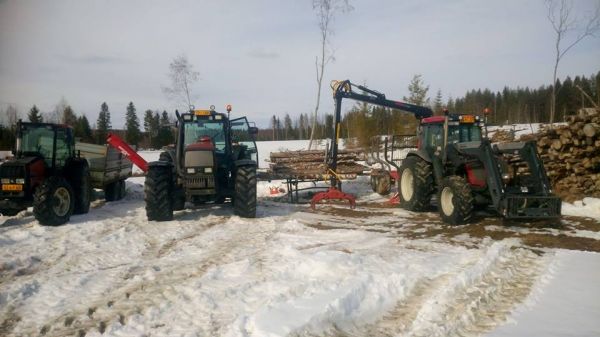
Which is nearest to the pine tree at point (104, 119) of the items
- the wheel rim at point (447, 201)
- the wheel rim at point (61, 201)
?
the wheel rim at point (61, 201)

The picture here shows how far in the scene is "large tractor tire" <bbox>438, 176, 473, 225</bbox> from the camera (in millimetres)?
7480

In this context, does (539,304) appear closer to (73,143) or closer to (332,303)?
(332,303)

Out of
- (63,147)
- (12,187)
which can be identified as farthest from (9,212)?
(63,147)

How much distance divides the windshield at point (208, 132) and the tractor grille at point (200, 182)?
4.04 feet

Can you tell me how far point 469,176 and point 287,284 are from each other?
5280 mm

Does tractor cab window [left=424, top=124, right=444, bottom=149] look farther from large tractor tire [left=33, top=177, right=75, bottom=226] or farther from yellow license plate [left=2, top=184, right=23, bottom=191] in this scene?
yellow license plate [left=2, top=184, right=23, bottom=191]

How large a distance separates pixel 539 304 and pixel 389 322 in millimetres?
1531

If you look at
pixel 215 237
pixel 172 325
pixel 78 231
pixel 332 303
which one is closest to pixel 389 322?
pixel 332 303

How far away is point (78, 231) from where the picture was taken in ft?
24.0

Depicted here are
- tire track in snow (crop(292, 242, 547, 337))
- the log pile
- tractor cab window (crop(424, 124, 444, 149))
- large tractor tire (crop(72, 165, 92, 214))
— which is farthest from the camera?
the log pile

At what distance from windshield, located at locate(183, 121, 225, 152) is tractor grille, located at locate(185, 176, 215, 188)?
123 cm

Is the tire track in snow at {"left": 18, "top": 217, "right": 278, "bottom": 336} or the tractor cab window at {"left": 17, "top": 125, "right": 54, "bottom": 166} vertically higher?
the tractor cab window at {"left": 17, "top": 125, "right": 54, "bottom": 166}

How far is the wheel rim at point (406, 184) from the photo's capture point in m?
10.3

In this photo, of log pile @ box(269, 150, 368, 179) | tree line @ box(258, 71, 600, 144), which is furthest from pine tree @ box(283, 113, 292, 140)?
log pile @ box(269, 150, 368, 179)
